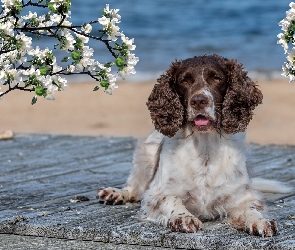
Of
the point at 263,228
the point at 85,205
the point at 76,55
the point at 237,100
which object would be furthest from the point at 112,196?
the point at 76,55

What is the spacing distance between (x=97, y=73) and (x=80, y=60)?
0.14m

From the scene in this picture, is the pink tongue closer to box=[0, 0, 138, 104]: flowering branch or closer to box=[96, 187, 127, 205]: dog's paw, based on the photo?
box=[0, 0, 138, 104]: flowering branch

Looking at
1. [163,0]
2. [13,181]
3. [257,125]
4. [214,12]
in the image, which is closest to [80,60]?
[13,181]

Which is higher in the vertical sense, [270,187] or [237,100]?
[237,100]

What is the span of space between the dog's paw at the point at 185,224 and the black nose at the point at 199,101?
26.7 inches

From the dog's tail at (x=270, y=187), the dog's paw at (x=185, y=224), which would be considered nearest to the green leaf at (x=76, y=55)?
the dog's paw at (x=185, y=224)

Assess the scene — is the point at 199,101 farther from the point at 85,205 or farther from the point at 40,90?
the point at 85,205

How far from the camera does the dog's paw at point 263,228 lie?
5078mm

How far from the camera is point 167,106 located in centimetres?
558

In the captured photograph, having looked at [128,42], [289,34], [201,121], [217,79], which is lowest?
[201,121]

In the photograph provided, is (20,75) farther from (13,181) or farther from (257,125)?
(257,125)

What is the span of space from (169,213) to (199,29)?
24.6 m

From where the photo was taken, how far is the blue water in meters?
21.5

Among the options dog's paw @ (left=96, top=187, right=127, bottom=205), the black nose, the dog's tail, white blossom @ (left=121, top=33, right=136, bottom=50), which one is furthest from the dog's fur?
the dog's tail
